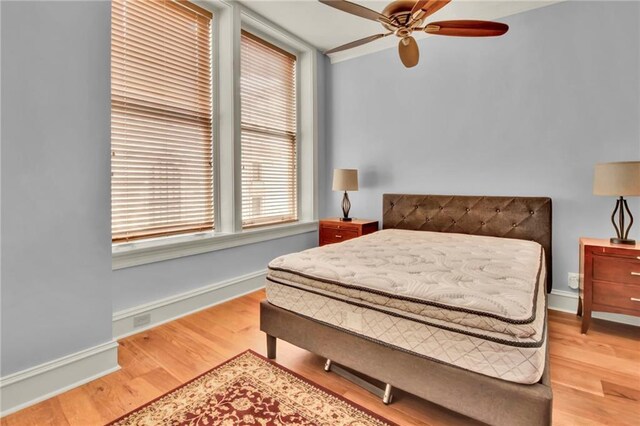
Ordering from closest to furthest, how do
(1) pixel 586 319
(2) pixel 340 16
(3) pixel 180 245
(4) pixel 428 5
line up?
(4) pixel 428 5, (1) pixel 586 319, (3) pixel 180 245, (2) pixel 340 16

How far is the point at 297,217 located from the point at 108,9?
116 inches

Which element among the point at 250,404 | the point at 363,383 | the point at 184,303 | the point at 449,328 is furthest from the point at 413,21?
the point at 184,303

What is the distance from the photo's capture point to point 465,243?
2689mm

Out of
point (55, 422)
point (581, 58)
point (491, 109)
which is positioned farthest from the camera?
point (491, 109)

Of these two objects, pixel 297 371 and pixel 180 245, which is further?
pixel 180 245

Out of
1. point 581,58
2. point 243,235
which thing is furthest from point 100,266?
point 581,58

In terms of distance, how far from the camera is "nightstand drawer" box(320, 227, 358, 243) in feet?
12.6

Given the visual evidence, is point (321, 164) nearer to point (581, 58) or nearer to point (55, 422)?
point (581, 58)

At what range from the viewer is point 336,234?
12.9 feet

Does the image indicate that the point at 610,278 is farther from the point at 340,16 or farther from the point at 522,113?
the point at 340,16

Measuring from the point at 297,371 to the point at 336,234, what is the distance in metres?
2.13

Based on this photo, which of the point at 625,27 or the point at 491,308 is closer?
the point at 491,308

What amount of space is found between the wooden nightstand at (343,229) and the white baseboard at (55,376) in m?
2.52

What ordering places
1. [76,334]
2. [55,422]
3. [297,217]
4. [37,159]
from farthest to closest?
[297,217] < [76,334] < [37,159] < [55,422]
